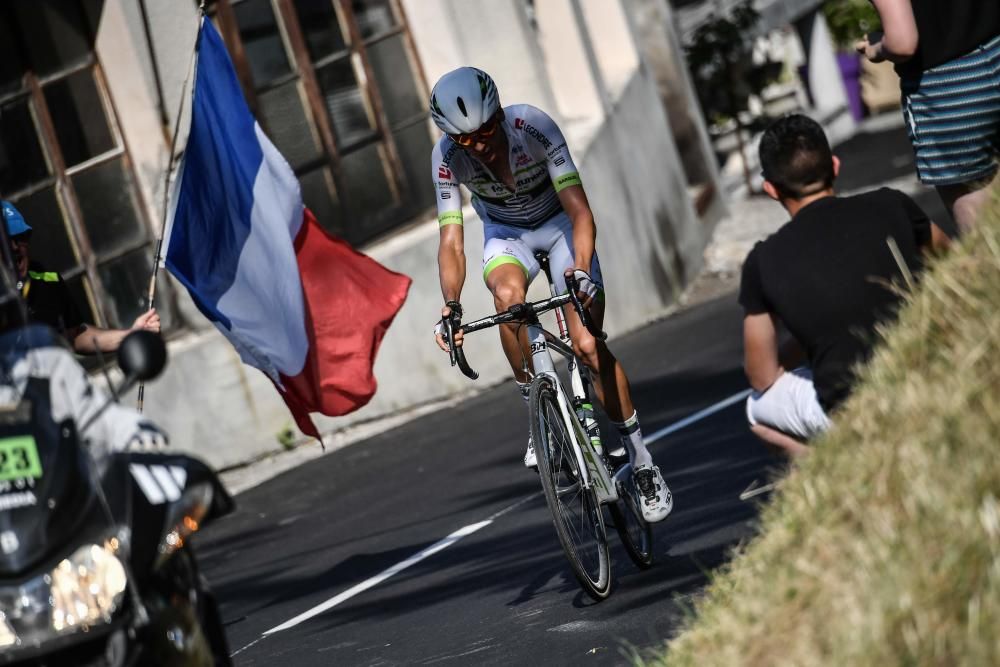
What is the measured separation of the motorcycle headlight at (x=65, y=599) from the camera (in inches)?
181

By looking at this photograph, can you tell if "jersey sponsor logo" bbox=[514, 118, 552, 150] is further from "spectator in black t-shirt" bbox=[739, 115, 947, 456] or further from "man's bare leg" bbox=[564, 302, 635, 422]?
"spectator in black t-shirt" bbox=[739, 115, 947, 456]

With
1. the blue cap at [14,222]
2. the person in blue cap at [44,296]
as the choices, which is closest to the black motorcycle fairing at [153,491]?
the person in blue cap at [44,296]

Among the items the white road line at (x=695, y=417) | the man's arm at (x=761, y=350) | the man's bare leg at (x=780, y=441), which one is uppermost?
the man's arm at (x=761, y=350)

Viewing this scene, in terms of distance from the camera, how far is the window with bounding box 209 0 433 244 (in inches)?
631

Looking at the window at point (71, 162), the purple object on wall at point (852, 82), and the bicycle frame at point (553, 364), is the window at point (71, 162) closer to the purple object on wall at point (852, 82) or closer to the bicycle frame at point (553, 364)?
the bicycle frame at point (553, 364)

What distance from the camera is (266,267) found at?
398 inches

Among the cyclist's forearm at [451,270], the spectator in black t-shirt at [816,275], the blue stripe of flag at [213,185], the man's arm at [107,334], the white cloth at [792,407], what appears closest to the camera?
the spectator in black t-shirt at [816,275]

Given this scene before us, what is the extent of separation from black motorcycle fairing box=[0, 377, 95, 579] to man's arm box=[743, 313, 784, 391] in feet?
7.07

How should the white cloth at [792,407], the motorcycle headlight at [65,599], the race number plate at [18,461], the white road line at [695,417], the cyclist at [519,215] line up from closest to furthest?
the motorcycle headlight at [65,599], the race number plate at [18,461], the white cloth at [792,407], the cyclist at [519,215], the white road line at [695,417]

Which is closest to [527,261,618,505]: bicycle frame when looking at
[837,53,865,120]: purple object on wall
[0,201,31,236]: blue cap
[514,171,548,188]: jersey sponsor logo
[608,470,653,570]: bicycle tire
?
[608,470,653,570]: bicycle tire

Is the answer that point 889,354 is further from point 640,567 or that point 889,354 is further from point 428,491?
point 428,491

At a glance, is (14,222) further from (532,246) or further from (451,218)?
(532,246)

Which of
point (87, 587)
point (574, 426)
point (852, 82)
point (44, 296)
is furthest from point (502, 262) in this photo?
point (852, 82)

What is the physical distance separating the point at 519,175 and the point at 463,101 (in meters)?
0.65
